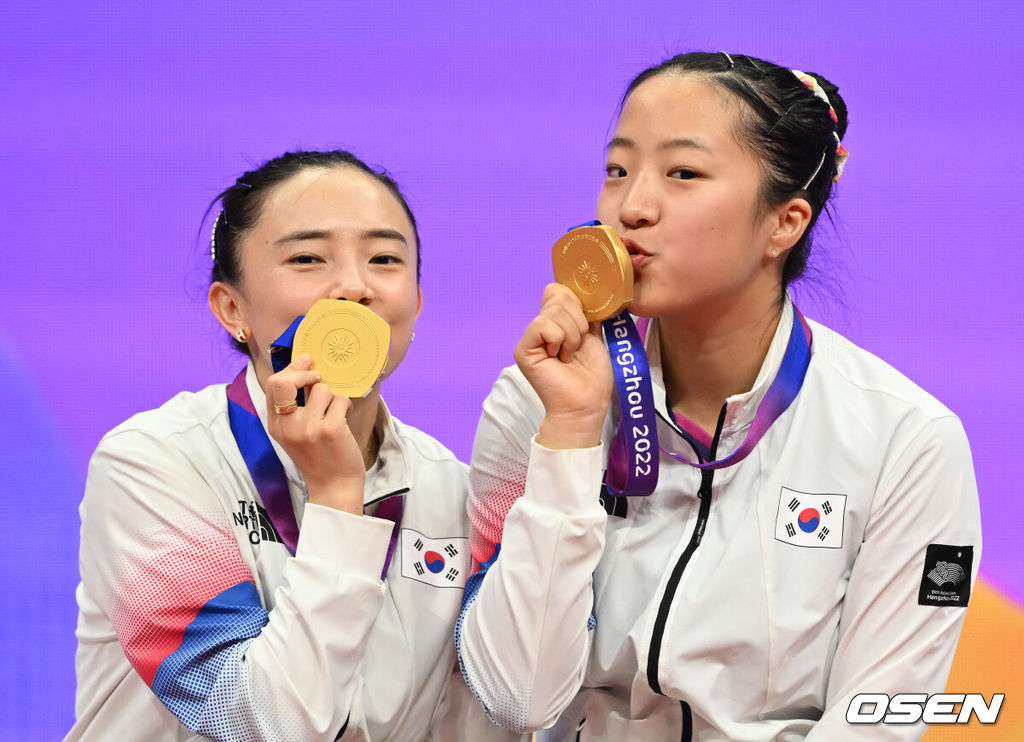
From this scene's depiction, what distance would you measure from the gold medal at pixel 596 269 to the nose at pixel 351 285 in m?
0.38

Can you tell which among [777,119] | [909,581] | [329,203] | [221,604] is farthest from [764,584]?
[329,203]

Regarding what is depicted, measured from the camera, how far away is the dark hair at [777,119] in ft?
7.79

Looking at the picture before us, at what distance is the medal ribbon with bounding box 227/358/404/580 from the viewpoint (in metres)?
2.43

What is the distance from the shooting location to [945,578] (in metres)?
2.29

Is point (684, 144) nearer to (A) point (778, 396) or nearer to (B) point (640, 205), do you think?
(B) point (640, 205)

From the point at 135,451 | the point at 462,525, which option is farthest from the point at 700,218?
the point at 135,451

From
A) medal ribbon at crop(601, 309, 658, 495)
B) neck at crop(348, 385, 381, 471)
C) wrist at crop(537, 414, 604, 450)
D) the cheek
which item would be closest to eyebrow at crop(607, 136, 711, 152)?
the cheek

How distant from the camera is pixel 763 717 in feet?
7.72

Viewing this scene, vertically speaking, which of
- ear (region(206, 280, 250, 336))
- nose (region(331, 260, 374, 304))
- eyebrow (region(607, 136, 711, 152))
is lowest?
ear (region(206, 280, 250, 336))

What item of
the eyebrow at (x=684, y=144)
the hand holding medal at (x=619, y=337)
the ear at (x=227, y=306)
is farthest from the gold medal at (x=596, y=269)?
the ear at (x=227, y=306)

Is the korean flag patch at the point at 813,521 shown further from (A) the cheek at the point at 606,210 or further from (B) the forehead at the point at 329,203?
(B) the forehead at the point at 329,203

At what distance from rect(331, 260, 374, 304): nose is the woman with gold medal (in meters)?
0.34

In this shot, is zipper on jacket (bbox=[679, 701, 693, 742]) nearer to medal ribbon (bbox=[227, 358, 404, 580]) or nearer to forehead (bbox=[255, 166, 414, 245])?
medal ribbon (bbox=[227, 358, 404, 580])

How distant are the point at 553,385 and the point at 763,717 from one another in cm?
76
